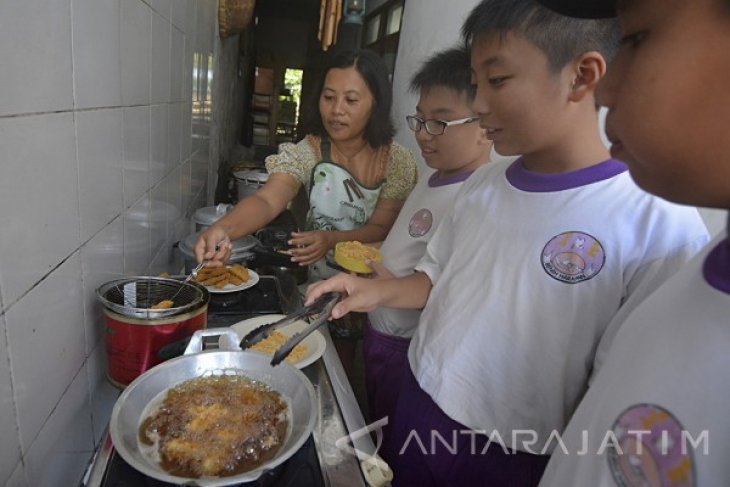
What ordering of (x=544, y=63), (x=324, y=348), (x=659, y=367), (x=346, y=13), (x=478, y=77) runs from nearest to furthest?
(x=659, y=367), (x=544, y=63), (x=478, y=77), (x=324, y=348), (x=346, y=13)

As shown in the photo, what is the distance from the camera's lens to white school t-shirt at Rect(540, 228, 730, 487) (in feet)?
1.44

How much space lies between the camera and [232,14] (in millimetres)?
2674

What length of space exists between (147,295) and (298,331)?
1.32ft

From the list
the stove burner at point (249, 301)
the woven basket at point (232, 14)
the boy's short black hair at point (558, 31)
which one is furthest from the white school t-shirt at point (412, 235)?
the woven basket at point (232, 14)

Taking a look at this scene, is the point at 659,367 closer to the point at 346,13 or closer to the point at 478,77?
the point at 478,77

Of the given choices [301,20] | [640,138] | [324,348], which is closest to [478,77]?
[640,138]

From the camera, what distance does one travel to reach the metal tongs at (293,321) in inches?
33.9

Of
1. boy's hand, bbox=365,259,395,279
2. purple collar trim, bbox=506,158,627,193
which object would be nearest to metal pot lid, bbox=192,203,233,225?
boy's hand, bbox=365,259,395,279

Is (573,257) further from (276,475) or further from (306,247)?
(306,247)

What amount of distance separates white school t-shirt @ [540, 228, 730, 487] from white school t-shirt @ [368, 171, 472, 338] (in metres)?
0.80

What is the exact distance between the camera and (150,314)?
0.88m

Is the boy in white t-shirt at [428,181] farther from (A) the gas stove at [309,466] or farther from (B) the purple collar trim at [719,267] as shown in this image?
(B) the purple collar trim at [719,267]

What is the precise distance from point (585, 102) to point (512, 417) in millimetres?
662

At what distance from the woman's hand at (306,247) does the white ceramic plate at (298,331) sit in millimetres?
330
